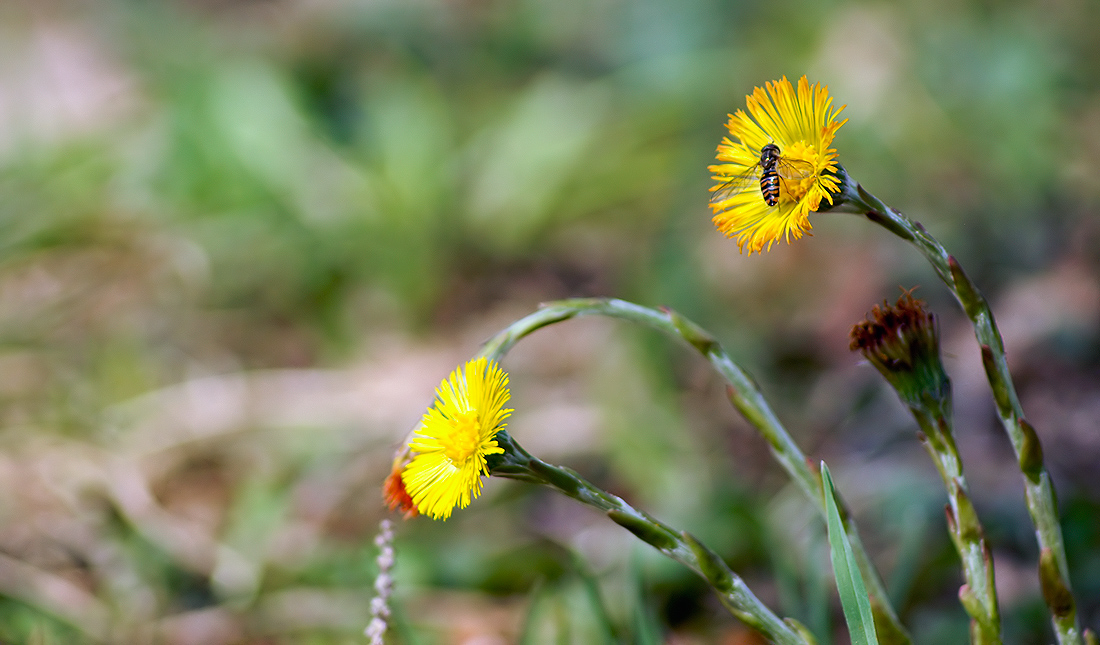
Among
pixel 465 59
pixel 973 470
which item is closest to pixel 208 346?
pixel 465 59

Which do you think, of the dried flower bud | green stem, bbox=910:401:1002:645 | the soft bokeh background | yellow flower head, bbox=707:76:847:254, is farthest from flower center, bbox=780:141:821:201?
the soft bokeh background

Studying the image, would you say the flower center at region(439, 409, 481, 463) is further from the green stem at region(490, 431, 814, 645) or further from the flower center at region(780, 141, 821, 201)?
the flower center at region(780, 141, 821, 201)

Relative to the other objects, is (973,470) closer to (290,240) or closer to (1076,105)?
(1076,105)

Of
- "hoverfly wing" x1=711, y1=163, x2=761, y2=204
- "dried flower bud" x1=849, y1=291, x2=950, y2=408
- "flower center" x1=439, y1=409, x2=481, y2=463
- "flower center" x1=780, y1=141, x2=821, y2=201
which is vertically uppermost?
"hoverfly wing" x1=711, y1=163, x2=761, y2=204

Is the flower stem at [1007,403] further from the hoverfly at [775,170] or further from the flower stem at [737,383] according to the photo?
the flower stem at [737,383]

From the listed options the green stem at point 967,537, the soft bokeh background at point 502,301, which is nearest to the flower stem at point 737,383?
the green stem at point 967,537

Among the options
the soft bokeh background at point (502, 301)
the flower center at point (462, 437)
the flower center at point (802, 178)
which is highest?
the soft bokeh background at point (502, 301)
